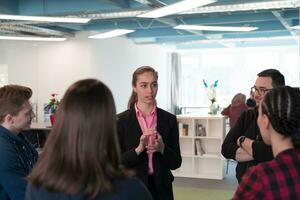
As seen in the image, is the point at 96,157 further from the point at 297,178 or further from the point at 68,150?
the point at 297,178

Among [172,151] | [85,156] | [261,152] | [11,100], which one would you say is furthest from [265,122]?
[11,100]

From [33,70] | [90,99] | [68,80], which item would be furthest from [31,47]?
[90,99]

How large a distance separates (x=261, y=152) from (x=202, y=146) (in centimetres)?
515

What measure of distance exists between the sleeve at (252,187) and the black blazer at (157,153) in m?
1.03

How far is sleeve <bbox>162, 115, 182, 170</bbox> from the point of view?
95.0 inches

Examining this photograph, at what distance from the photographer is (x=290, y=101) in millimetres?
1422

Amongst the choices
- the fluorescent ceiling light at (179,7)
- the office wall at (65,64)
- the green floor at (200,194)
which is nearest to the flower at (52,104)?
the office wall at (65,64)

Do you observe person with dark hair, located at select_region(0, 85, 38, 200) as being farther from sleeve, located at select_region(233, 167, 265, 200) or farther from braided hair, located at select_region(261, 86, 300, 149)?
braided hair, located at select_region(261, 86, 300, 149)

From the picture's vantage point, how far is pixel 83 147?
47.1 inches

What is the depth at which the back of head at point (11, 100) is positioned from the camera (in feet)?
6.93

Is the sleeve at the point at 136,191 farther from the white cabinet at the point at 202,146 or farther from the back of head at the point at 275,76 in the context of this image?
the white cabinet at the point at 202,146

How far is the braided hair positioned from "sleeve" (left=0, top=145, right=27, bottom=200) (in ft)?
3.87

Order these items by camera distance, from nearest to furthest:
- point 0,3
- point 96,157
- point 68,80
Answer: point 96,157
point 0,3
point 68,80

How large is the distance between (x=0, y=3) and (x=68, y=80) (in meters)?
3.02
